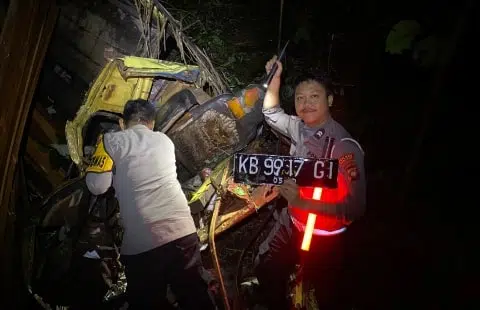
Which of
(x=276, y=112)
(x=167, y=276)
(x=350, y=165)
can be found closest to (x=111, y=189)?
(x=167, y=276)

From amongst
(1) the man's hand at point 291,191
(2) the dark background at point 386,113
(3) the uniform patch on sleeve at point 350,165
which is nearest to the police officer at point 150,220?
(1) the man's hand at point 291,191

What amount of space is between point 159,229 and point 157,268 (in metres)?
0.40

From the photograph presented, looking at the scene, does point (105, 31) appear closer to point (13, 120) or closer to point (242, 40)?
point (13, 120)

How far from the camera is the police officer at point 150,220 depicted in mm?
4043

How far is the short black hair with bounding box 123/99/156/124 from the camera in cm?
433

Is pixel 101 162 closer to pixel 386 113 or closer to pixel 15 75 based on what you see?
pixel 15 75

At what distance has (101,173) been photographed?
167 inches

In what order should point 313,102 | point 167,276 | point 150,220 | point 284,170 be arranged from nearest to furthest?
point 284,170
point 313,102
point 150,220
point 167,276

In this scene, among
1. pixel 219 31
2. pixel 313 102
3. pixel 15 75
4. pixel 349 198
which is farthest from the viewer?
pixel 219 31

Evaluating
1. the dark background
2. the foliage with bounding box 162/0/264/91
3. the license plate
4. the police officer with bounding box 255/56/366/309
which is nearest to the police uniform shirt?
the police officer with bounding box 255/56/366/309

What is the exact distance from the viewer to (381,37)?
6.25 meters

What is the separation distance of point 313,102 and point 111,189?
2692mm

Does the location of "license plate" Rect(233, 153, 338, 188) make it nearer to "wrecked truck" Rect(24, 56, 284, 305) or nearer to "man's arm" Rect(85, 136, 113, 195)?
"wrecked truck" Rect(24, 56, 284, 305)

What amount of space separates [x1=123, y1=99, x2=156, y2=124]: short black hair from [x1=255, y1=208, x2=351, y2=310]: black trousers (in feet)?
5.98
